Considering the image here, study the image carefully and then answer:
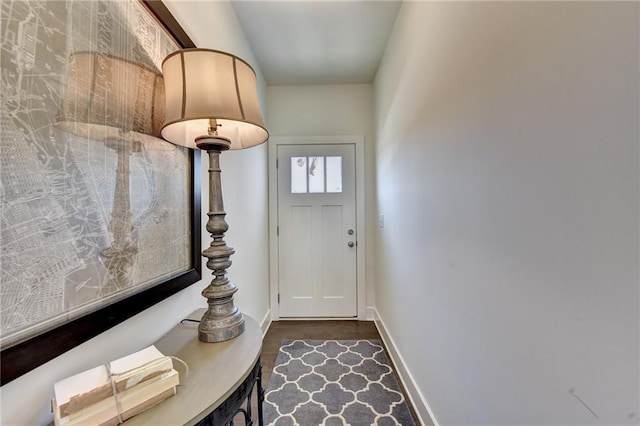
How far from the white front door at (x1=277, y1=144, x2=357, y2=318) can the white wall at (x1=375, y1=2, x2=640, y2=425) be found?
1485mm

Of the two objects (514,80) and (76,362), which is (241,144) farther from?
(514,80)

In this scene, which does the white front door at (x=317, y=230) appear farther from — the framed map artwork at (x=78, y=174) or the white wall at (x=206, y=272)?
the framed map artwork at (x=78, y=174)

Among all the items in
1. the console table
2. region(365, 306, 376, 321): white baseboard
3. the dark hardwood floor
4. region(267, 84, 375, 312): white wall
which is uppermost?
region(267, 84, 375, 312): white wall

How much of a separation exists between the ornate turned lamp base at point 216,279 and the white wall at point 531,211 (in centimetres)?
87

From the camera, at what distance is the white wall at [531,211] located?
18.7 inches

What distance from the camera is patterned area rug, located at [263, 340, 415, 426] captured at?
150cm

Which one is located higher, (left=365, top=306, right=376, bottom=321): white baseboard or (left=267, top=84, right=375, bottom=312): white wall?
(left=267, top=84, right=375, bottom=312): white wall

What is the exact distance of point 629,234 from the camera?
45cm

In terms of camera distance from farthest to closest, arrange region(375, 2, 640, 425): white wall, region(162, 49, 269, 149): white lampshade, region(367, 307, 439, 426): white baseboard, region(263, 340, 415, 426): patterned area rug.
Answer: region(263, 340, 415, 426): patterned area rug → region(367, 307, 439, 426): white baseboard → region(162, 49, 269, 149): white lampshade → region(375, 2, 640, 425): white wall

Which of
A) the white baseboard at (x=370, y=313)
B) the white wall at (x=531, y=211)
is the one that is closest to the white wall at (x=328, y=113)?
the white baseboard at (x=370, y=313)

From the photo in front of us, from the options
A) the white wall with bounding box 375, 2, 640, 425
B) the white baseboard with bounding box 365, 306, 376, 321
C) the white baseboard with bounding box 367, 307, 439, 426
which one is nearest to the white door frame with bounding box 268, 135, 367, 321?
the white baseboard with bounding box 365, 306, 376, 321

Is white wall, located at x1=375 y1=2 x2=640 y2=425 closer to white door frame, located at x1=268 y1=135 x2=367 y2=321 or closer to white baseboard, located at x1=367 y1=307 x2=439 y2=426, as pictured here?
white baseboard, located at x1=367 y1=307 x2=439 y2=426

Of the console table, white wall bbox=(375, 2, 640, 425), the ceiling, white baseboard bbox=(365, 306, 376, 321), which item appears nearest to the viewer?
white wall bbox=(375, 2, 640, 425)

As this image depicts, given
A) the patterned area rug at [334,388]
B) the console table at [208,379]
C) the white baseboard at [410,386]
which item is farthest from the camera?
the patterned area rug at [334,388]
